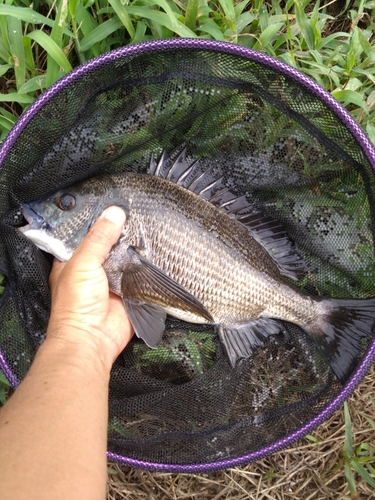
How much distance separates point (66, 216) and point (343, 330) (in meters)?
1.54

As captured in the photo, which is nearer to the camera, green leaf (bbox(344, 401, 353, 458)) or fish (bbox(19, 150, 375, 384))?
fish (bbox(19, 150, 375, 384))

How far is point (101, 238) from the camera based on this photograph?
2041 mm

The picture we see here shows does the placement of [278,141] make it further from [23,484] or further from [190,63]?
[23,484]

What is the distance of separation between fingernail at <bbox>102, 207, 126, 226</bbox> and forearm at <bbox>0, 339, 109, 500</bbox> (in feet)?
2.24

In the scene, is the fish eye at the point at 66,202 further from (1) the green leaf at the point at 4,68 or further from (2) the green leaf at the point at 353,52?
(2) the green leaf at the point at 353,52

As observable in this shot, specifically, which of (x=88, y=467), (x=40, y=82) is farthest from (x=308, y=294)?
(x=40, y=82)

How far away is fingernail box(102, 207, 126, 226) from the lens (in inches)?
84.3

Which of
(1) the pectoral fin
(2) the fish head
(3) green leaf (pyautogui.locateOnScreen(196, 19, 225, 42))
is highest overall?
(3) green leaf (pyautogui.locateOnScreen(196, 19, 225, 42))

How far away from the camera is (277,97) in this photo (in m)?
2.08

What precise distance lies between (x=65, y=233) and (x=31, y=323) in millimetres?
512

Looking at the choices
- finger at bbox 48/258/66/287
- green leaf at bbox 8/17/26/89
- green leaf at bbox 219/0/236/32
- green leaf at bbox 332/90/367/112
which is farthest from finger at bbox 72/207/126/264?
green leaf at bbox 332/90/367/112

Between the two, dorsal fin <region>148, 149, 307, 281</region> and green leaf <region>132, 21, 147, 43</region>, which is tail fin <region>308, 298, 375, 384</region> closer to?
dorsal fin <region>148, 149, 307, 281</region>

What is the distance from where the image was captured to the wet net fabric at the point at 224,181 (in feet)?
6.73

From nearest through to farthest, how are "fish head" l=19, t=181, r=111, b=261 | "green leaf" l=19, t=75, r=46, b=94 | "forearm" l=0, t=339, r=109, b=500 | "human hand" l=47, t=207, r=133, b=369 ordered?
"forearm" l=0, t=339, r=109, b=500
"human hand" l=47, t=207, r=133, b=369
"fish head" l=19, t=181, r=111, b=261
"green leaf" l=19, t=75, r=46, b=94
